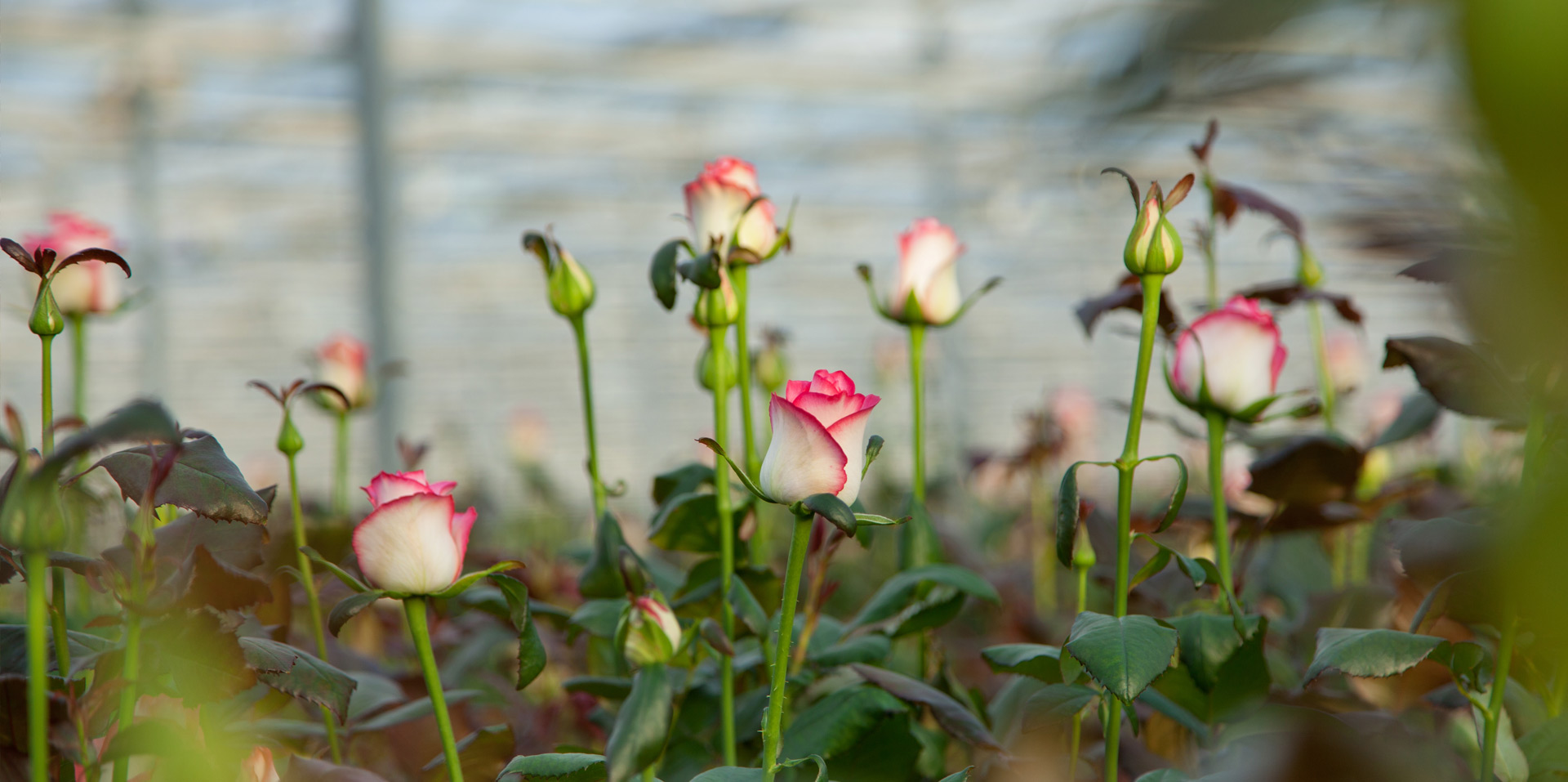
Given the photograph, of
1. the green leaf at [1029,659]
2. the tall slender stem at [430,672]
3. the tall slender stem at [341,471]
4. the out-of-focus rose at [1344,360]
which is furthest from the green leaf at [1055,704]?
the out-of-focus rose at [1344,360]

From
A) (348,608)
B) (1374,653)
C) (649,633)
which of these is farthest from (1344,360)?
(348,608)

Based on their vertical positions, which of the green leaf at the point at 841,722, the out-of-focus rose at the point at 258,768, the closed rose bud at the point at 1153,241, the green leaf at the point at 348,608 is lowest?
the green leaf at the point at 841,722

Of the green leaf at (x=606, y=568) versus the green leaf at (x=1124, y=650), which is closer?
the green leaf at (x=1124, y=650)

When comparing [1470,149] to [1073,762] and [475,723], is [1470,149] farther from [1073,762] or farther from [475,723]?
[475,723]

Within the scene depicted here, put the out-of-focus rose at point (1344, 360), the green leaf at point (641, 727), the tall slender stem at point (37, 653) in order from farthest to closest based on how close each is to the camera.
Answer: the out-of-focus rose at point (1344, 360) < the green leaf at point (641, 727) < the tall slender stem at point (37, 653)

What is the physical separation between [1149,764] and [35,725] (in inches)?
17.5

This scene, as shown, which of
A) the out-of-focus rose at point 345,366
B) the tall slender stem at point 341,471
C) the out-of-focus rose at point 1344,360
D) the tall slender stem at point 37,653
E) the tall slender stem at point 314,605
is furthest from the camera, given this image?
the out-of-focus rose at point 1344,360

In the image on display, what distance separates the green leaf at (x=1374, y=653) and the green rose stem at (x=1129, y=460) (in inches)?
2.9

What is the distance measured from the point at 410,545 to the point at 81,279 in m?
0.46

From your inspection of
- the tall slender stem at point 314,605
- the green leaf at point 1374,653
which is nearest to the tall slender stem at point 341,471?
the tall slender stem at point 314,605

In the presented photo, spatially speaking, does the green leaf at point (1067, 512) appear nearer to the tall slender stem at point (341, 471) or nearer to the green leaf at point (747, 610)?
the green leaf at point (747, 610)

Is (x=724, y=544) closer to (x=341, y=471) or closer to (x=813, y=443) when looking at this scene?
(x=813, y=443)

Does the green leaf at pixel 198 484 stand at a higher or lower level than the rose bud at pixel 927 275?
lower

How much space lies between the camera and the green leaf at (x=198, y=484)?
1.25 ft
